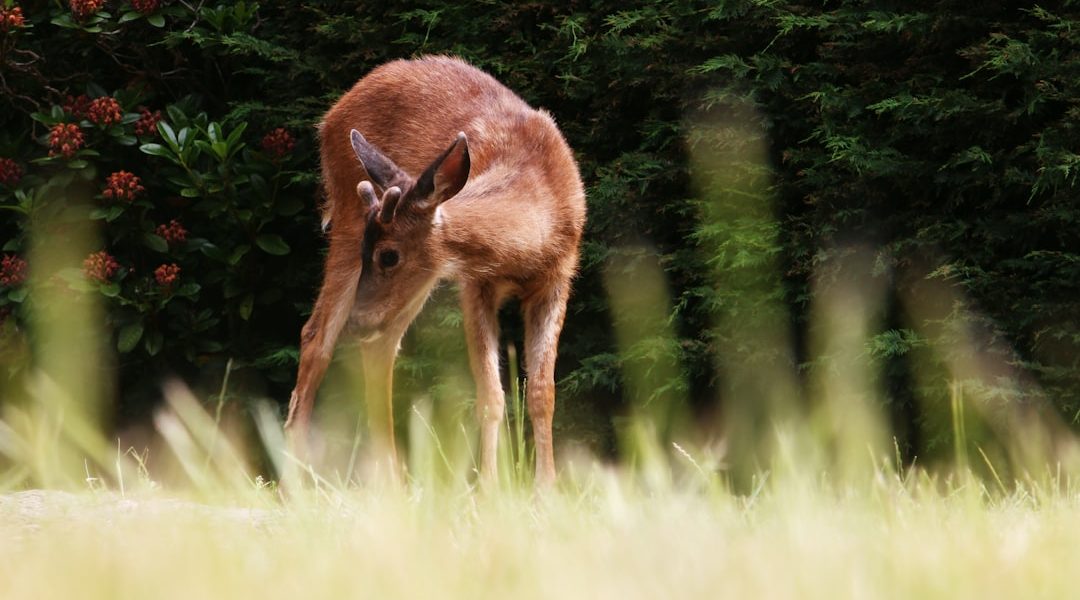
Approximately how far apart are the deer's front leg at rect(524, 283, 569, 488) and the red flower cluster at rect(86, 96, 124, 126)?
8.41 ft

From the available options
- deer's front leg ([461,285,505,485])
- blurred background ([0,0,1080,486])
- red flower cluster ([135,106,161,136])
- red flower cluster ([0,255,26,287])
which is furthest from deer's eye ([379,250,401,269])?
red flower cluster ([0,255,26,287])

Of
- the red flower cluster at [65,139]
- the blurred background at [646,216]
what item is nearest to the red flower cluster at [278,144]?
the blurred background at [646,216]

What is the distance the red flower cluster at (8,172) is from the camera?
6.81 meters

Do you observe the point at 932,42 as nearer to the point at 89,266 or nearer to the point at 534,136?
the point at 534,136

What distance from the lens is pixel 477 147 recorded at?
582 cm

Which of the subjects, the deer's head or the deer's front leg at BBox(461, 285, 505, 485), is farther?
the deer's front leg at BBox(461, 285, 505, 485)

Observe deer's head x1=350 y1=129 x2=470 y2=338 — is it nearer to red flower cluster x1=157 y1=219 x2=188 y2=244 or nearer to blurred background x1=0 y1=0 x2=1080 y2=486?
blurred background x1=0 y1=0 x2=1080 y2=486

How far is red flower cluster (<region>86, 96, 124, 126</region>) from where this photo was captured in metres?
6.79

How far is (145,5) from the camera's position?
22.7 feet

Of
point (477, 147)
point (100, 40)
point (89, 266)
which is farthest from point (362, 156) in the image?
point (100, 40)

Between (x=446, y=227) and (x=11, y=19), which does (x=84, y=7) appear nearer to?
(x=11, y=19)

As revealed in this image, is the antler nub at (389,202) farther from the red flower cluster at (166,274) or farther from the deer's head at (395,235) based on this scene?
the red flower cluster at (166,274)

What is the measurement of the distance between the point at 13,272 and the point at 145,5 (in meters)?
1.50

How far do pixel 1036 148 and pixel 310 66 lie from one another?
11.7ft
